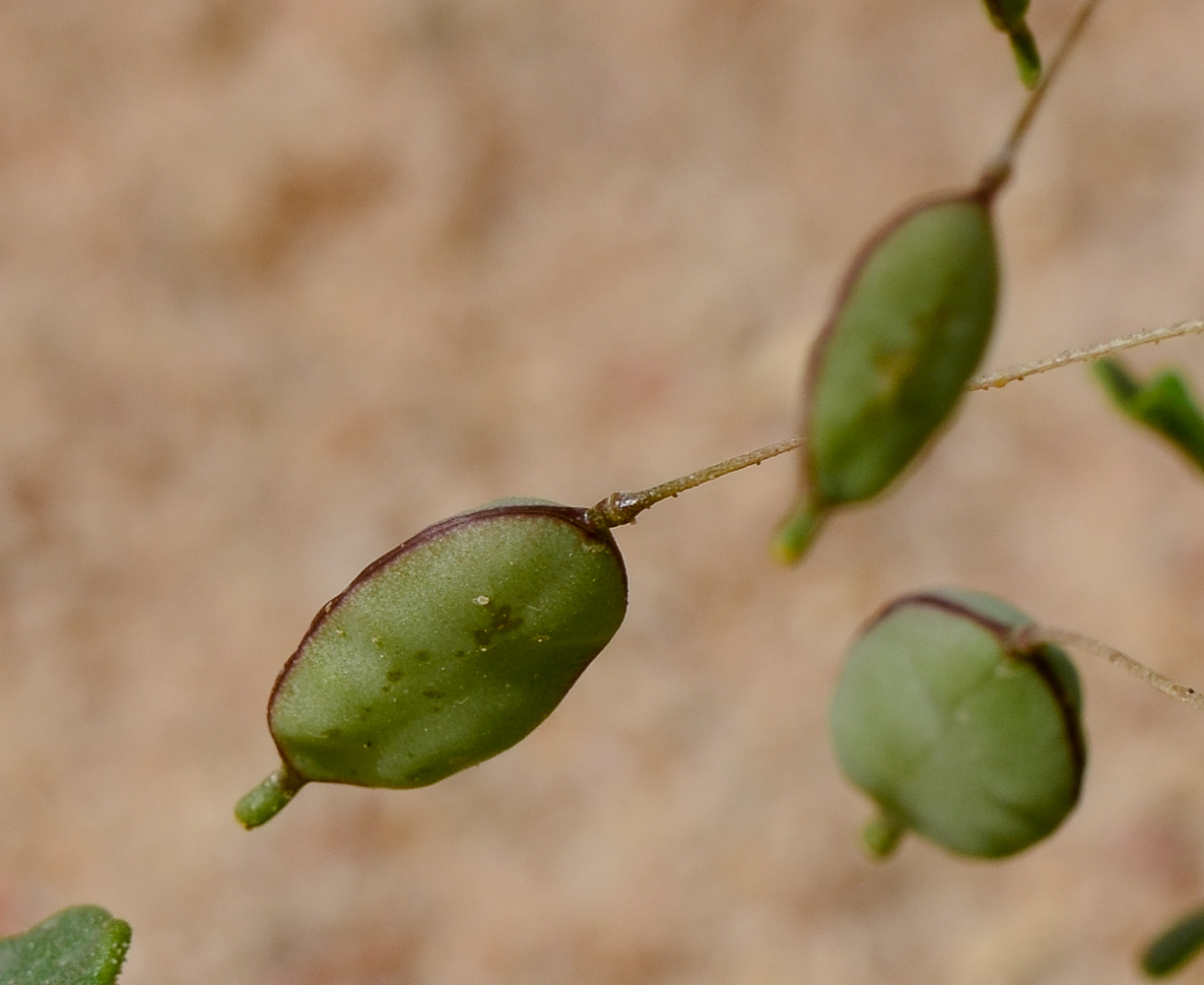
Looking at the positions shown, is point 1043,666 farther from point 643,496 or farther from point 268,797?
point 268,797

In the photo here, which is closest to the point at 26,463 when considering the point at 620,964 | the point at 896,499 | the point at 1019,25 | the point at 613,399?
the point at 613,399

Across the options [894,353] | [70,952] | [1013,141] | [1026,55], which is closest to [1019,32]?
[1026,55]

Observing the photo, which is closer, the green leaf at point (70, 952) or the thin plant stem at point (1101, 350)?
the thin plant stem at point (1101, 350)

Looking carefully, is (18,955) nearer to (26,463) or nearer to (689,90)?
(26,463)

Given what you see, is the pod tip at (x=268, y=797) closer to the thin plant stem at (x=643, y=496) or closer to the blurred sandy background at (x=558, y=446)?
the thin plant stem at (x=643, y=496)

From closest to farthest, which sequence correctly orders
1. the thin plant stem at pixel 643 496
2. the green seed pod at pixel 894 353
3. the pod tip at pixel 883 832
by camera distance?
the green seed pod at pixel 894 353
the thin plant stem at pixel 643 496
the pod tip at pixel 883 832

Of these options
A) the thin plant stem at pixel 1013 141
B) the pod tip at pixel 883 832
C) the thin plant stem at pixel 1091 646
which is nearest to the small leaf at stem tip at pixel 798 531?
the thin plant stem at pixel 1013 141
